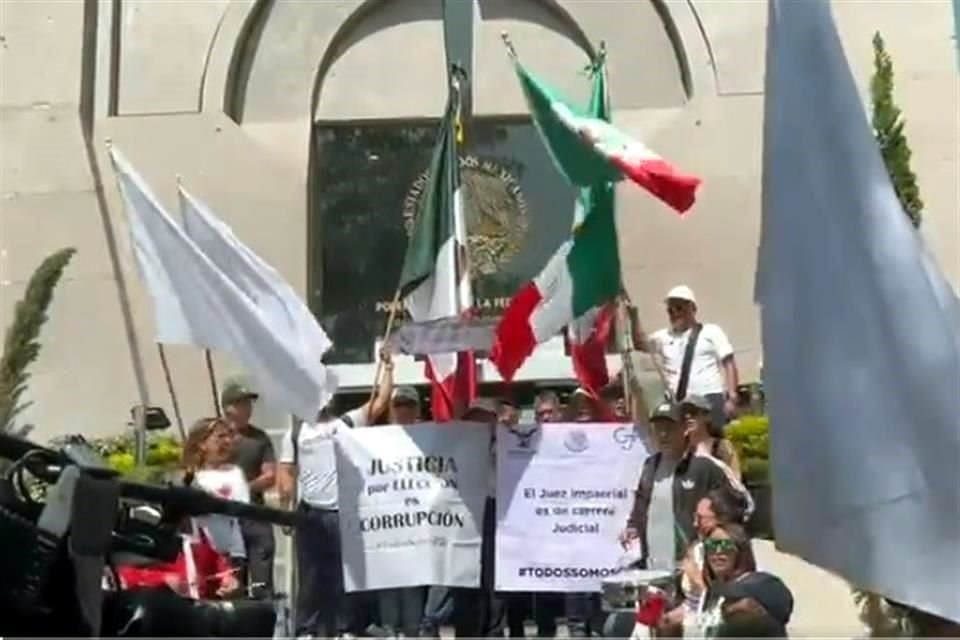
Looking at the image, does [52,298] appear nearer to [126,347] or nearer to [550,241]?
[126,347]

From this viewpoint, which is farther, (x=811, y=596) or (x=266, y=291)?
(x=811, y=596)

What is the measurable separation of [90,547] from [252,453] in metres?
7.17

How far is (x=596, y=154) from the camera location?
1048 centimetres

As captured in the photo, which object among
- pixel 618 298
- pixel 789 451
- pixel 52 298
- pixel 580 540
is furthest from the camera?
pixel 52 298

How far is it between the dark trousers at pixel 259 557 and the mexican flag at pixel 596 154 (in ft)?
8.52

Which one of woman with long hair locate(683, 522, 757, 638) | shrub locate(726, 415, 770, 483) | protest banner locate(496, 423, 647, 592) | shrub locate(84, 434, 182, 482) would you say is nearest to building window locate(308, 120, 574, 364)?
shrub locate(84, 434, 182, 482)

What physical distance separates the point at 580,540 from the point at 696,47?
6.09 meters

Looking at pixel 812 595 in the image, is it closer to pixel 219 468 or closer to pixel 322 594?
pixel 322 594

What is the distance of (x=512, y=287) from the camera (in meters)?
14.9

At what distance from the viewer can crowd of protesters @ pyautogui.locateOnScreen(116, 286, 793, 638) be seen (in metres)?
8.44

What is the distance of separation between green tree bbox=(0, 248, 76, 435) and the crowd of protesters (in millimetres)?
3354

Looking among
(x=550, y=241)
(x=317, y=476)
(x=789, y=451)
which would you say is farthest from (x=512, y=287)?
(x=789, y=451)

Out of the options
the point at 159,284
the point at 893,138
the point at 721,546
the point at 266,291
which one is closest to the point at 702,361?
the point at 266,291

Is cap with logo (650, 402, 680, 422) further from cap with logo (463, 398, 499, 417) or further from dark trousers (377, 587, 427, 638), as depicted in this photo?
dark trousers (377, 587, 427, 638)
